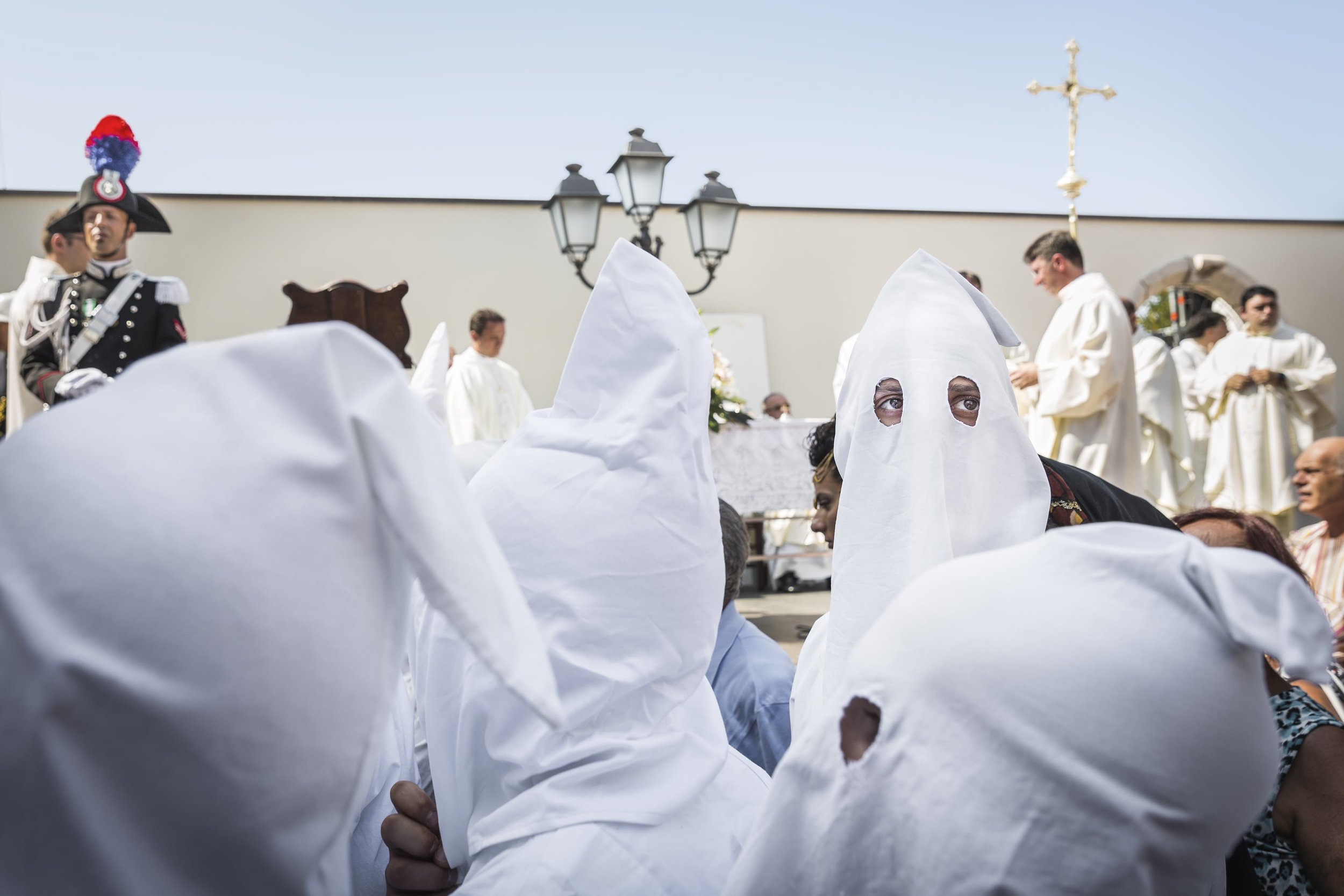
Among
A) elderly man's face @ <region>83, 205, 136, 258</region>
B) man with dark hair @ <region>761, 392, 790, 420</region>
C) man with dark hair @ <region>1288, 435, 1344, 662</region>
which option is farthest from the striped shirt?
man with dark hair @ <region>761, 392, 790, 420</region>

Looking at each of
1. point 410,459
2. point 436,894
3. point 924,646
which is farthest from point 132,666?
point 436,894

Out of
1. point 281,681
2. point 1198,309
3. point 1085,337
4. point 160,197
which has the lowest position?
point 1198,309

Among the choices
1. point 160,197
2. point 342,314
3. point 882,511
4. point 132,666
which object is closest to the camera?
point 132,666

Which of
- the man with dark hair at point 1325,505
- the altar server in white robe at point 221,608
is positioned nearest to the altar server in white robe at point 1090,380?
the man with dark hair at point 1325,505

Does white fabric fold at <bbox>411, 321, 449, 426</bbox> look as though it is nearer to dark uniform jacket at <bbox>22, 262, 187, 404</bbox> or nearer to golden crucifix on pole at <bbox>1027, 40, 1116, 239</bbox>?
dark uniform jacket at <bbox>22, 262, 187, 404</bbox>

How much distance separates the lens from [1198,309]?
18.9 metres

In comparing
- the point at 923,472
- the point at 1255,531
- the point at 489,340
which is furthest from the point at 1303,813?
the point at 489,340

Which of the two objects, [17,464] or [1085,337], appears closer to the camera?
[17,464]

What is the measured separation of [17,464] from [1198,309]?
2099 centimetres

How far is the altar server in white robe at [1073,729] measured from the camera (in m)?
0.92

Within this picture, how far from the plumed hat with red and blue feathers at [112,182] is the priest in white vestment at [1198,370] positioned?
10.5 metres

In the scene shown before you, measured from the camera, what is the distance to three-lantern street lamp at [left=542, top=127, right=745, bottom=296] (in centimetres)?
658

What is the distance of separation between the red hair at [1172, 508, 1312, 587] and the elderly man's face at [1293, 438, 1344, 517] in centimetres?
195

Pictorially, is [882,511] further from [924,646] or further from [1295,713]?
[924,646]
